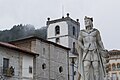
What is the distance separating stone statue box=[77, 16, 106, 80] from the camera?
918 cm

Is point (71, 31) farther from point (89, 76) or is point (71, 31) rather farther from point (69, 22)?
point (89, 76)

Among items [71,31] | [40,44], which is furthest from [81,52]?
[71,31]

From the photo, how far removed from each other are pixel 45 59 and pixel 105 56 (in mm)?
35573

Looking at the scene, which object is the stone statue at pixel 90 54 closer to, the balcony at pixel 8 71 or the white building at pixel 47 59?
the balcony at pixel 8 71

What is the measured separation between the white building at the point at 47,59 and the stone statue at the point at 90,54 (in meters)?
→ 32.4

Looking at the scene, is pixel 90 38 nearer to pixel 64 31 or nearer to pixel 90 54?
pixel 90 54

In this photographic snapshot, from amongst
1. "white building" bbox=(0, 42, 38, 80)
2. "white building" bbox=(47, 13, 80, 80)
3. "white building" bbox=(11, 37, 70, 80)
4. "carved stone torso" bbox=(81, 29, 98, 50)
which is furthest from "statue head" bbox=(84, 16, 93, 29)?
"white building" bbox=(47, 13, 80, 80)

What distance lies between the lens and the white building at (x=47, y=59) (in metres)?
42.8

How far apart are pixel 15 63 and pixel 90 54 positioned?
2962 centimetres

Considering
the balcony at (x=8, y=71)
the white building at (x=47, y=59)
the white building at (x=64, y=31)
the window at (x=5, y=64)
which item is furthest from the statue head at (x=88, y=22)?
the white building at (x=64, y=31)

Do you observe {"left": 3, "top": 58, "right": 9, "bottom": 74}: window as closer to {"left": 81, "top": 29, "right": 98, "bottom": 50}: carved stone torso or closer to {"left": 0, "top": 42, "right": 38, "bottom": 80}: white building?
{"left": 0, "top": 42, "right": 38, "bottom": 80}: white building

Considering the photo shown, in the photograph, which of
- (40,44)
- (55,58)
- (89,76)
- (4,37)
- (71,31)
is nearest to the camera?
(89,76)

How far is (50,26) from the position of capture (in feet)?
215

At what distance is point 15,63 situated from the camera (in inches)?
1500
